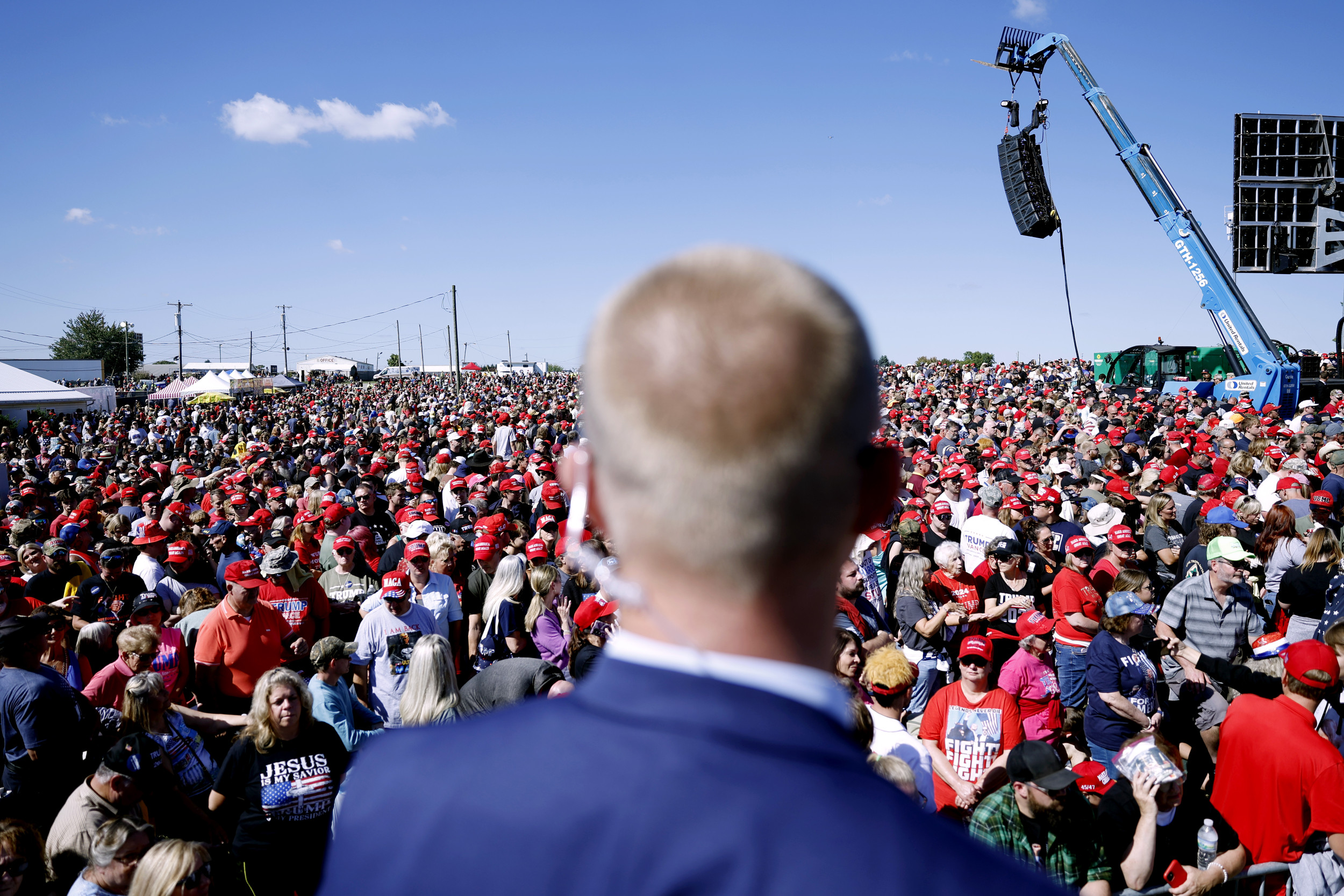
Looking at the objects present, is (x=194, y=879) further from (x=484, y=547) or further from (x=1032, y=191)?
(x=1032, y=191)

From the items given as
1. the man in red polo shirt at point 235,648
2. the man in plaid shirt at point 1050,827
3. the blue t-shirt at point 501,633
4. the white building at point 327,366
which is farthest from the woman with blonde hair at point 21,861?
the white building at point 327,366

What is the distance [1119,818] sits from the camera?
3.78 metres

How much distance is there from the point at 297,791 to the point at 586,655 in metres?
1.74

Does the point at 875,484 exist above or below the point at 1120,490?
above

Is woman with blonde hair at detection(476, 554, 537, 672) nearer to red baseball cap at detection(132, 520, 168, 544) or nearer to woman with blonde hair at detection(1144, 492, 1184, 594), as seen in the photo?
red baseball cap at detection(132, 520, 168, 544)

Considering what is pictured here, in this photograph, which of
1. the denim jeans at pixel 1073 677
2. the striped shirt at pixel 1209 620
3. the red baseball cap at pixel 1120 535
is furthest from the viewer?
the red baseball cap at pixel 1120 535

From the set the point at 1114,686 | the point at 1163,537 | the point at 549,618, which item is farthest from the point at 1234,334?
the point at 549,618

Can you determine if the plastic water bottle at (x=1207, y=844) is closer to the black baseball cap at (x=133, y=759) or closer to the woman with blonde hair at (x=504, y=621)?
the woman with blonde hair at (x=504, y=621)

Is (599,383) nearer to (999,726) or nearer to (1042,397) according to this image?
(999,726)

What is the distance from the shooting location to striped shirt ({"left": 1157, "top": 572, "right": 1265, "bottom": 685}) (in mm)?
6176

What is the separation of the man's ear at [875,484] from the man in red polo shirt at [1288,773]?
4479 millimetres

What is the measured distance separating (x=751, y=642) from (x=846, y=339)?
30 cm

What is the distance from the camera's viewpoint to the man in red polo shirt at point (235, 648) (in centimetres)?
569

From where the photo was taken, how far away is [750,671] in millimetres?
757
